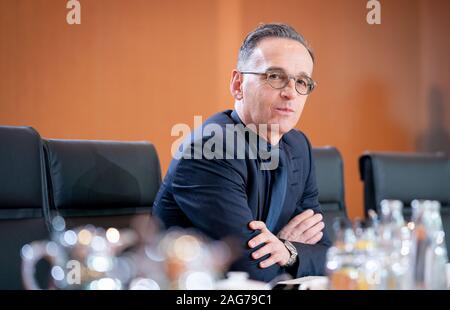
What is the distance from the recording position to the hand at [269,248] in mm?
1711

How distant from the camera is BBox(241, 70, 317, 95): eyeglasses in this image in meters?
1.97

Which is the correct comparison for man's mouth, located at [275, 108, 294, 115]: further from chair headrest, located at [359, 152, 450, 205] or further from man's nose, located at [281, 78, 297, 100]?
chair headrest, located at [359, 152, 450, 205]

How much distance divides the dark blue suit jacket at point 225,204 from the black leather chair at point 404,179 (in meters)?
1.21

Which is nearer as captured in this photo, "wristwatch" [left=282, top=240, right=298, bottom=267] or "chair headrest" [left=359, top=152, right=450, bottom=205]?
"wristwatch" [left=282, top=240, right=298, bottom=267]

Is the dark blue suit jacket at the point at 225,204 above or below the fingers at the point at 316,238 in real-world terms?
above

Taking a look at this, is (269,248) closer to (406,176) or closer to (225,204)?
(225,204)

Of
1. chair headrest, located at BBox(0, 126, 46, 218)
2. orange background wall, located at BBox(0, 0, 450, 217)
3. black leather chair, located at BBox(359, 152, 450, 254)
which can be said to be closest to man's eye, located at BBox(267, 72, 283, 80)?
chair headrest, located at BBox(0, 126, 46, 218)

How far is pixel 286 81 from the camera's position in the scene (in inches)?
78.9

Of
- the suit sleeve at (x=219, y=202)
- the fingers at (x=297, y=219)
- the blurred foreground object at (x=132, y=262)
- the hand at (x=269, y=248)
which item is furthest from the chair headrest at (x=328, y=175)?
the blurred foreground object at (x=132, y=262)

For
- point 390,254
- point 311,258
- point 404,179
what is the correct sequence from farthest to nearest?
point 404,179 < point 311,258 < point 390,254

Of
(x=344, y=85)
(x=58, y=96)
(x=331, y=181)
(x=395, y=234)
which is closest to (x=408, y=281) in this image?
(x=395, y=234)

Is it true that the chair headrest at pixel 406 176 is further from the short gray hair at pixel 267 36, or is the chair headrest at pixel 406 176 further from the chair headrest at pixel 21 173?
the chair headrest at pixel 21 173

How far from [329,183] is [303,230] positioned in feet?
3.94

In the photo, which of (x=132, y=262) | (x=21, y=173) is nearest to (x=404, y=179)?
(x=21, y=173)
